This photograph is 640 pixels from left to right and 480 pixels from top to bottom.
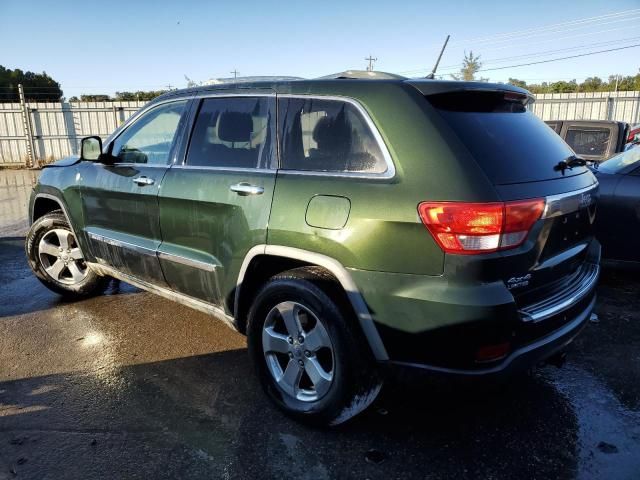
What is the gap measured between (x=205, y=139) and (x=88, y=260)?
1812mm

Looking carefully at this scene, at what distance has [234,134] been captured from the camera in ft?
9.93

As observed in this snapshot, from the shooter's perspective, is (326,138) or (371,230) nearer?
(371,230)

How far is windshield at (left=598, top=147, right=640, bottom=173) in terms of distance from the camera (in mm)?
4633

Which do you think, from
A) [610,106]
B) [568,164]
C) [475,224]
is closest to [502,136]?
[568,164]

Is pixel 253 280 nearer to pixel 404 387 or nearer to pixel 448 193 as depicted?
pixel 404 387

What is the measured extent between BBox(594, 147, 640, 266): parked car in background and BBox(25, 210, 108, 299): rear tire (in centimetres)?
481

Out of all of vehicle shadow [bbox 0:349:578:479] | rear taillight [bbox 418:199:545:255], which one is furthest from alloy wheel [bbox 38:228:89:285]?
rear taillight [bbox 418:199:545:255]

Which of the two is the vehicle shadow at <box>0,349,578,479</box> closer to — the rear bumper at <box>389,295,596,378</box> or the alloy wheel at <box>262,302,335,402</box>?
the rear bumper at <box>389,295,596,378</box>

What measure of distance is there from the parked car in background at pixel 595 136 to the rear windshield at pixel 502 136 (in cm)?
609

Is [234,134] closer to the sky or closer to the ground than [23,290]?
closer to the sky

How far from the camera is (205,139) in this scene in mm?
3193

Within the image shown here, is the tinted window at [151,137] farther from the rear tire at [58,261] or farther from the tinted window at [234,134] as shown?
the rear tire at [58,261]

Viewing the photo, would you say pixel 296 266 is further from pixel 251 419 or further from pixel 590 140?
pixel 590 140

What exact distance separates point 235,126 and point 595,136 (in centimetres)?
755
